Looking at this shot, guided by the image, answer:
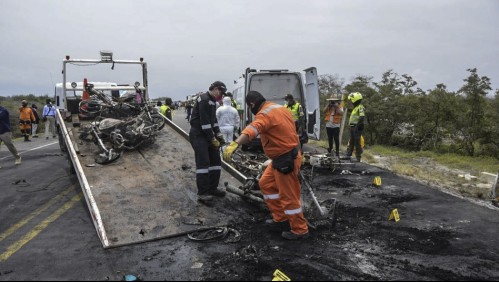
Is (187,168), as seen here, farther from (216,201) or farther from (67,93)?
(67,93)

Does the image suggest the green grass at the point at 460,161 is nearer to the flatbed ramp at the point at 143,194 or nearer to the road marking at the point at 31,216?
the flatbed ramp at the point at 143,194

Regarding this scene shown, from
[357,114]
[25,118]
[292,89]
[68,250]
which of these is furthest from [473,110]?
[25,118]

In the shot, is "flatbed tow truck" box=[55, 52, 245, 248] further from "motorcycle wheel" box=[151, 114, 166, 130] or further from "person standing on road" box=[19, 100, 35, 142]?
"person standing on road" box=[19, 100, 35, 142]

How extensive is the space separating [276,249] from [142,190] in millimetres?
2345

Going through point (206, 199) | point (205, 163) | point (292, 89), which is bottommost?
point (206, 199)

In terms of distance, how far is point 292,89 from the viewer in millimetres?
11609

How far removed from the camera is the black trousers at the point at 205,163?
547cm

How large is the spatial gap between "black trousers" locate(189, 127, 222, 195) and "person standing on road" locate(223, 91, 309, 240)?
1075mm


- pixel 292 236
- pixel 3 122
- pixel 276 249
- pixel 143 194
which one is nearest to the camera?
pixel 276 249

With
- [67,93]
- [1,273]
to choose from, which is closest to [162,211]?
[1,273]

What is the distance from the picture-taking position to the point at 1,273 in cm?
360

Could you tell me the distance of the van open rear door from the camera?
1118 cm

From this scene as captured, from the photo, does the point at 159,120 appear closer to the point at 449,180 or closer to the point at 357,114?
the point at 357,114

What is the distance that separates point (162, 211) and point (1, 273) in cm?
183
